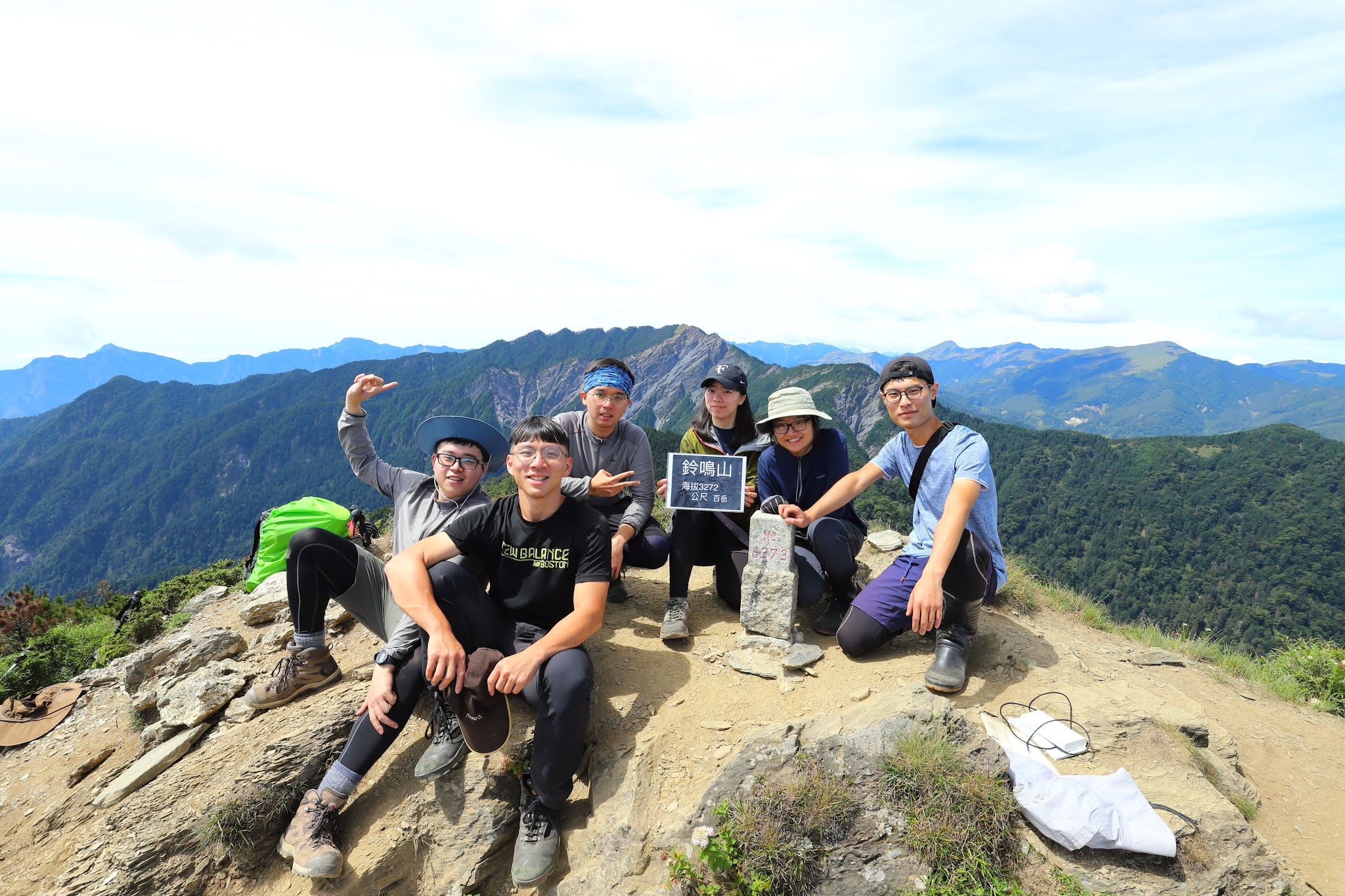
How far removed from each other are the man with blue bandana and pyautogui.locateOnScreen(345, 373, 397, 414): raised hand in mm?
1717

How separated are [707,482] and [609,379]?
1435 mm

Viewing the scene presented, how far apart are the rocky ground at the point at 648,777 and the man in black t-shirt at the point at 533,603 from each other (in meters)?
0.52

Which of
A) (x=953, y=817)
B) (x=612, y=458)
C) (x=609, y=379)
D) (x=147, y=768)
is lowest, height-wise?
(x=147, y=768)

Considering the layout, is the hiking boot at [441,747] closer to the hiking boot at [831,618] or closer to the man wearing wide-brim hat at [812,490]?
the man wearing wide-brim hat at [812,490]

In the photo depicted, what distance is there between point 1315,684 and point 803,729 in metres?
7.06

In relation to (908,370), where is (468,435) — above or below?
below

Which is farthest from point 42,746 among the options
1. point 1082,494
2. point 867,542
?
point 1082,494

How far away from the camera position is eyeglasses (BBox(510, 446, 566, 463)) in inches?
174

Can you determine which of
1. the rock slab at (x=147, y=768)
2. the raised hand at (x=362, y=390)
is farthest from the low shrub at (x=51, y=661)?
the raised hand at (x=362, y=390)

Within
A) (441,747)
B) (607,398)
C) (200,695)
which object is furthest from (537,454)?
(200,695)

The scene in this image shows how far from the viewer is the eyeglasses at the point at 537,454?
4422mm

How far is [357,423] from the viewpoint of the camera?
5.55 metres

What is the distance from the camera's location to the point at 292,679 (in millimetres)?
5145

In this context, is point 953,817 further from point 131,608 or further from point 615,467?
point 131,608
